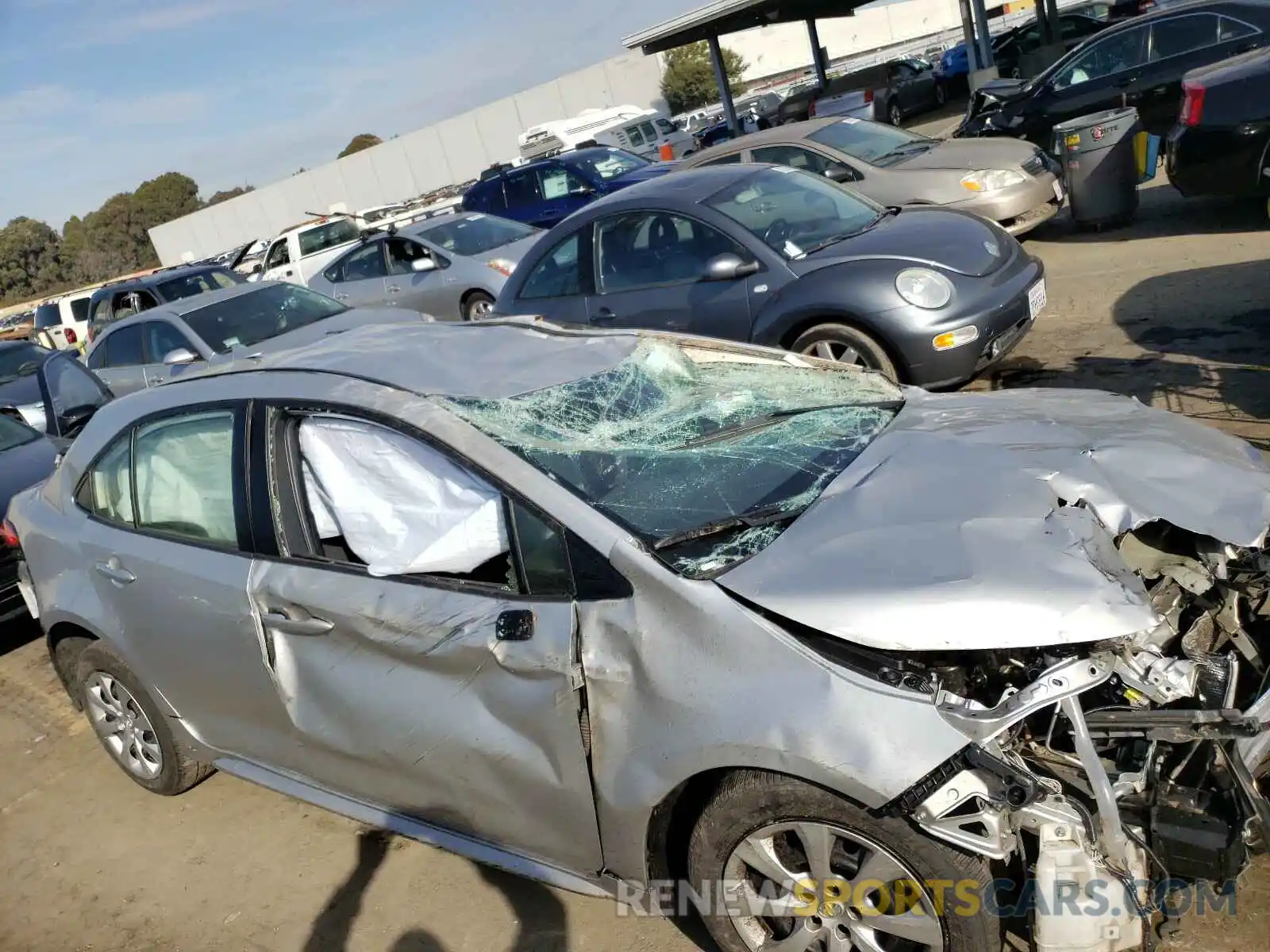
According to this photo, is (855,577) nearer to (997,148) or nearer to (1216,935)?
(1216,935)

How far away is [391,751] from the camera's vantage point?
3.04 m

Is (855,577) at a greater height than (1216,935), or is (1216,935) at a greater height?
(855,577)

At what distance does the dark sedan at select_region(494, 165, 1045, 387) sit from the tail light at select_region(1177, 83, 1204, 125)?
2993 millimetres

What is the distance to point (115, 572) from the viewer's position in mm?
3814

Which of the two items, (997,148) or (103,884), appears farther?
(997,148)

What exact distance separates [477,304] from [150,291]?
514cm

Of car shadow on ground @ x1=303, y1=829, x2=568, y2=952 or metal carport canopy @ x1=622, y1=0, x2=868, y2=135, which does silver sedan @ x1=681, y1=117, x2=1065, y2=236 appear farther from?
metal carport canopy @ x1=622, y1=0, x2=868, y2=135

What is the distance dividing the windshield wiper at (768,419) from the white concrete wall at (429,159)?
49.0 metres

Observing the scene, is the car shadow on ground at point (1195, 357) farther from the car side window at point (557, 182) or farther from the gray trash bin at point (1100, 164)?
the car side window at point (557, 182)

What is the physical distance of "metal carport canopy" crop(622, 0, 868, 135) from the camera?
797 inches

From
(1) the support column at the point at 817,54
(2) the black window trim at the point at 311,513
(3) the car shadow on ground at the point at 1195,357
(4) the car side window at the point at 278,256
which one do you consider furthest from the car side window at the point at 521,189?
(2) the black window trim at the point at 311,513

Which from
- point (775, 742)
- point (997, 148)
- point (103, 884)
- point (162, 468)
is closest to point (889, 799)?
point (775, 742)

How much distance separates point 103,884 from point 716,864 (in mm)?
2624

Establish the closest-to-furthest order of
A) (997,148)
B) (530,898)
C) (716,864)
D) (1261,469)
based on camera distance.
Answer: (716,864) < (1261,469) < (530,898) < (997,148)
